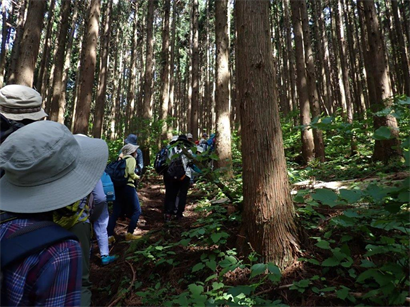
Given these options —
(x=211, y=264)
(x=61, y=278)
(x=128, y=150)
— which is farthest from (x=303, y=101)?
(x=61, y=278)

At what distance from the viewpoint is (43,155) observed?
924mm

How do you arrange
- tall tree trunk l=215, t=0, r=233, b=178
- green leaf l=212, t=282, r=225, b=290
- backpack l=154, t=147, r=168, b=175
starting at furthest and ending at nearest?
1. tall tree trunk l=215, t=0, r=233, b=178
2. backpack l=154, t=147, r=168, b=175
3. green leaf l=212, t=282, r=225, b=290

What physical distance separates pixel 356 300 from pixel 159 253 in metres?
2.27

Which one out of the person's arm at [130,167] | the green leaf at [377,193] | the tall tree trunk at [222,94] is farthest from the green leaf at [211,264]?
the tall tree trunk at [222,94]

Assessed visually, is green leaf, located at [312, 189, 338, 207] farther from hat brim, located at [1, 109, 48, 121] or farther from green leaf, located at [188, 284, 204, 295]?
hat brim, located at [1, 109, 48, 121]

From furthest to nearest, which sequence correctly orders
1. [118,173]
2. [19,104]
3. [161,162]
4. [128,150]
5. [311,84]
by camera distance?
[311,84], [161,162], [128,150], [118,173], [19,104]

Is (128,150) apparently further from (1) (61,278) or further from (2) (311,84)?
(2) (311,84)

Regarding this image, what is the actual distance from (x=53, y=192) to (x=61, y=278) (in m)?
0.30

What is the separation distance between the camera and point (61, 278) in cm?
84

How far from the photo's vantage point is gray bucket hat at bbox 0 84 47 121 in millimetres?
1885

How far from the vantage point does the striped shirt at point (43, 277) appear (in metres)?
0.78

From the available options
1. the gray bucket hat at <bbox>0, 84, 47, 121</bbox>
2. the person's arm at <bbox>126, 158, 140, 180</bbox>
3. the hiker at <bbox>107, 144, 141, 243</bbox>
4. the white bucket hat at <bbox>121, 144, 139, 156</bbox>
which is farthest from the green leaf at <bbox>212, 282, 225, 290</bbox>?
the white bucket hat at <bbox>121, 144, 139, 156</bbox>

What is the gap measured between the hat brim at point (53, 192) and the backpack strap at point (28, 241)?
0.26 feet

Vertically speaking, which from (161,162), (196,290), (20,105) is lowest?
(196,290)
